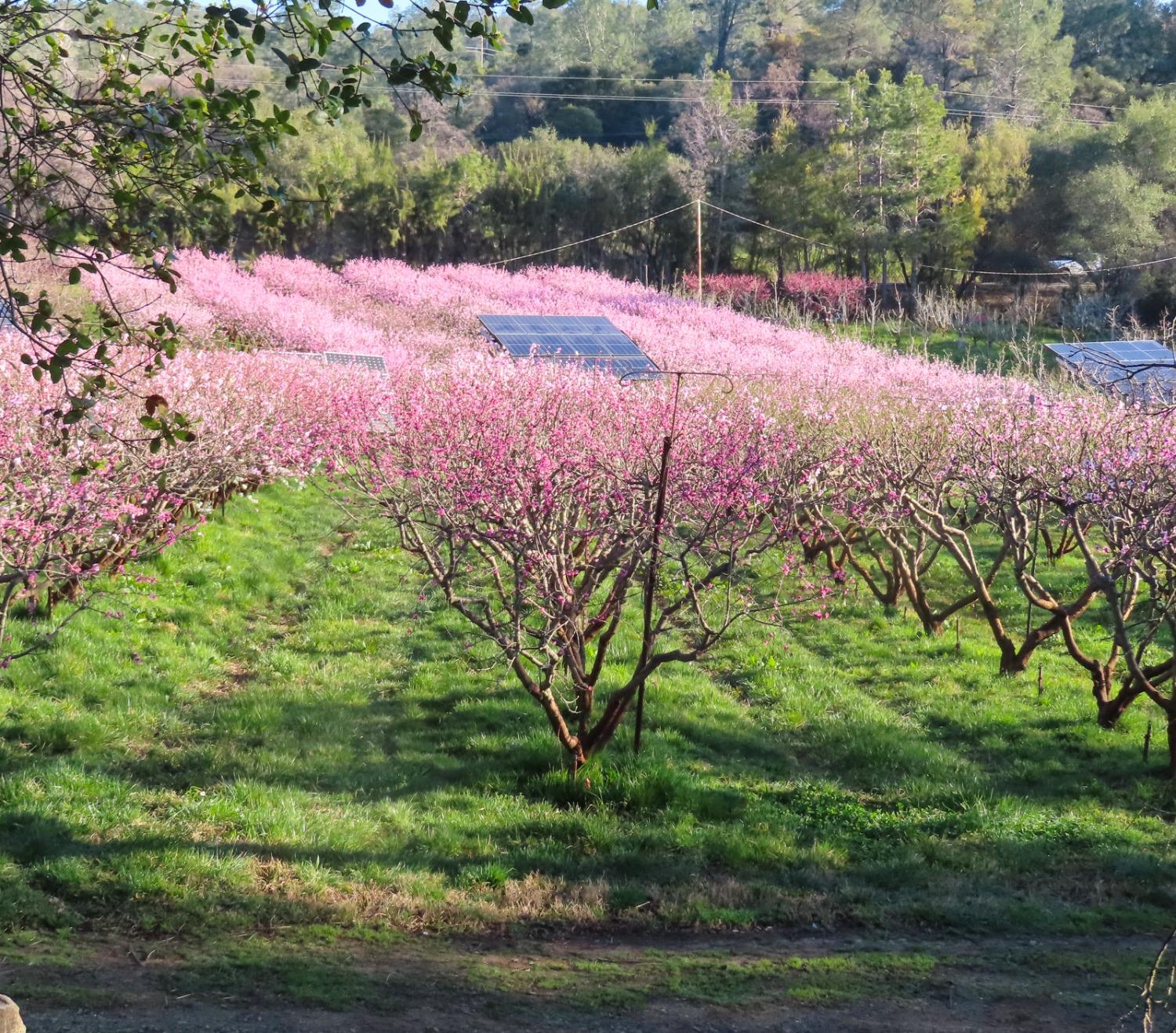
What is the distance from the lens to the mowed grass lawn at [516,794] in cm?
637

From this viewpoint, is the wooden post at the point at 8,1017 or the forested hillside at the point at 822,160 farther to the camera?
the forested hillside at the point at 822,160

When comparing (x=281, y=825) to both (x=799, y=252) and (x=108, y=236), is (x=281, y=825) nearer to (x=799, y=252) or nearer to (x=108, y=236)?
(x=108, y=236)

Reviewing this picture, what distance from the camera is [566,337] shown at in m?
25.8

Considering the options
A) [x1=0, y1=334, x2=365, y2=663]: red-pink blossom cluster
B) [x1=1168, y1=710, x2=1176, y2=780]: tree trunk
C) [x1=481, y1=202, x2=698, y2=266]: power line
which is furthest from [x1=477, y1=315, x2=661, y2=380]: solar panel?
[x1=481, y1=202, x2=698, y2=266]: power line

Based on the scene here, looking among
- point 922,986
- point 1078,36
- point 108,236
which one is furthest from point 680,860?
point 1078,36

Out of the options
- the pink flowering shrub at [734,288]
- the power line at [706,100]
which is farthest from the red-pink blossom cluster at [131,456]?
the power line at [706,100]

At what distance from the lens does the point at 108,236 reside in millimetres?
5000

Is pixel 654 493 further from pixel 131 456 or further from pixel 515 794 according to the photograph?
pixel 131 456

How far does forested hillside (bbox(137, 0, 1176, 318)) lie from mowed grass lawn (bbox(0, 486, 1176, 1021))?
82.1 ft

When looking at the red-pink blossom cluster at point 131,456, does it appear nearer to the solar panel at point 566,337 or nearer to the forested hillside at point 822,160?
the solar panel at point 566,337

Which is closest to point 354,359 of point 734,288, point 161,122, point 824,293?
point 161,122

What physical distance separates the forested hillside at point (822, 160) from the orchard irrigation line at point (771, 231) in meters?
0.26

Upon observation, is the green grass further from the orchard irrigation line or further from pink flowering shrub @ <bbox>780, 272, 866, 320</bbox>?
the orchard irrigation line

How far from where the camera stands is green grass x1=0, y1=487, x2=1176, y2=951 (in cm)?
637
